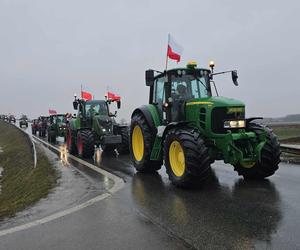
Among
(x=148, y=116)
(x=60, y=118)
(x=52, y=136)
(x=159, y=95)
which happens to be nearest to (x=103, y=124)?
(x=148, y=116)

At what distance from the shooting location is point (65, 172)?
1254 cm

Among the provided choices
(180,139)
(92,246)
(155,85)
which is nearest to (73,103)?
(155,85)

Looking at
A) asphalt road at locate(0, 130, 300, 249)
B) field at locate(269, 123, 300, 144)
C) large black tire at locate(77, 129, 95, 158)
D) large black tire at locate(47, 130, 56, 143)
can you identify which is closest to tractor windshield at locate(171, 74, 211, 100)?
asphalt road at locate(0, 130, 300, 249)

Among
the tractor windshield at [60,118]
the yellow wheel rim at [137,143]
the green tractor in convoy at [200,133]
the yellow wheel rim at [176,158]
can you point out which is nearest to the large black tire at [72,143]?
the yellow wheel rim at [137,143]

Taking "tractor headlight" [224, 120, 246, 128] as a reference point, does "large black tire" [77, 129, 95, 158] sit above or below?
below

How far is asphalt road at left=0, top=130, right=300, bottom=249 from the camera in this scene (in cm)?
525

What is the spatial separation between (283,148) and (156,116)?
18.3 feet

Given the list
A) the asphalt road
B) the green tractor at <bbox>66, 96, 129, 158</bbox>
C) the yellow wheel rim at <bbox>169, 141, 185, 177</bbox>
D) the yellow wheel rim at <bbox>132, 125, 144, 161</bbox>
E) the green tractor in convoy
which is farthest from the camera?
the green tractor at <bbox>66, 96, 129, 158</bbox>

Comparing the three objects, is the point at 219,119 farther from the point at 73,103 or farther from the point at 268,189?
the point at 73,103

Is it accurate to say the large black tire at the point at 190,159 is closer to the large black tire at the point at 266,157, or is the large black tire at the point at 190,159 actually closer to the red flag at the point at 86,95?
the large black tire at the point at 266,157

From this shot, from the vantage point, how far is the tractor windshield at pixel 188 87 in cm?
1028

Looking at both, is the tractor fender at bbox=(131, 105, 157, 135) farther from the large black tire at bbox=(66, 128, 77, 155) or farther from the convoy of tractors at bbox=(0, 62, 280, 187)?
the large black tire at bbox=(66, 128, 77, 155)

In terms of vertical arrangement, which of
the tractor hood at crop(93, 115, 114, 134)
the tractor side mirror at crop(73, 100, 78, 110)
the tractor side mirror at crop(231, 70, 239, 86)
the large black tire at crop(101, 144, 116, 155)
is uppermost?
the tractor side mirror at crop(231, 70, 239, 86)

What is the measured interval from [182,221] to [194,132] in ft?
9.38
